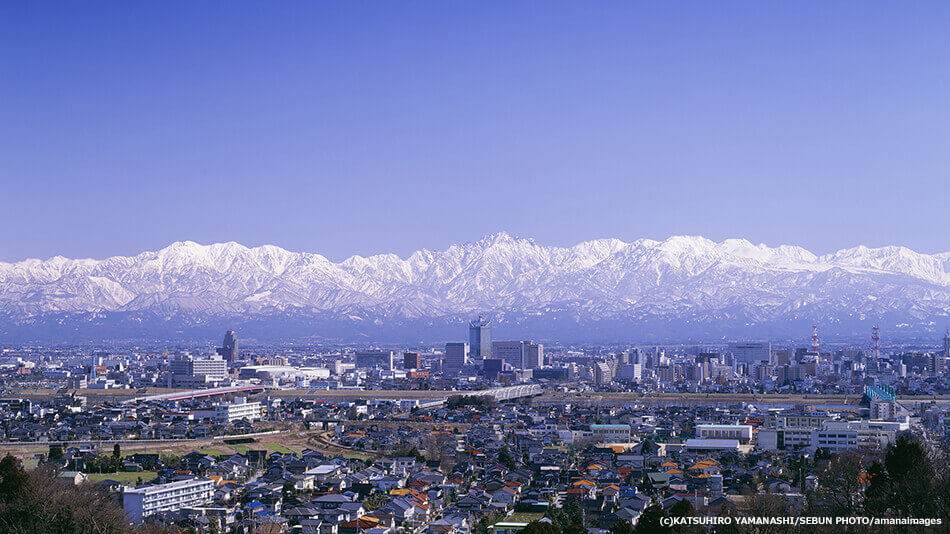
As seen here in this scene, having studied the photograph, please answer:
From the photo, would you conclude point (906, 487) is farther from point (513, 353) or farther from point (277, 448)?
point (513, 353)

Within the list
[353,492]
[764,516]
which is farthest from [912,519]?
[353,492]

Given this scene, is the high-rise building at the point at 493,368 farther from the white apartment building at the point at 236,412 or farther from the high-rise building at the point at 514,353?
the white apartment building at the point at 236,412

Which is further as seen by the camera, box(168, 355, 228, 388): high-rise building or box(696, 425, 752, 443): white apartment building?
box(168, 355, 228, 388): high-rise building

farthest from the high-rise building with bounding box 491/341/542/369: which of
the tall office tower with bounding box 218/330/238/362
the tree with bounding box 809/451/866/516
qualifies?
the tree with bounding box 809/451/866/516

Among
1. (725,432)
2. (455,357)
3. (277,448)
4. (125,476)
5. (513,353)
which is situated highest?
(513,353)

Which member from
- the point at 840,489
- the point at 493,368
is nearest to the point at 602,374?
the point at 493,368

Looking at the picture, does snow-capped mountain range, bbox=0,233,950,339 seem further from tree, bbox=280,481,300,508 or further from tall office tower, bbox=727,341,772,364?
tree, bbox=280,481,300,508
